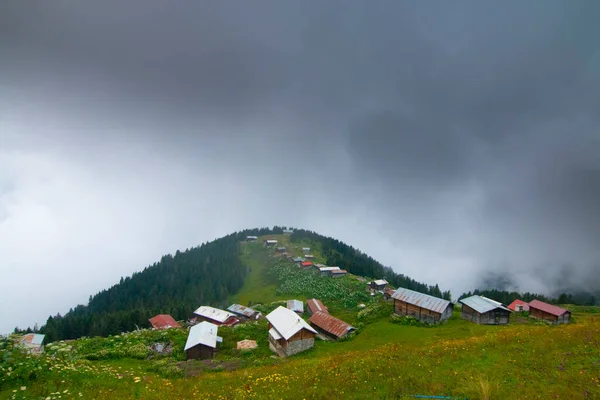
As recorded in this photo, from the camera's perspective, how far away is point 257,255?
611 feet

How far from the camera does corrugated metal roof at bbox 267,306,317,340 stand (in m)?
40.9

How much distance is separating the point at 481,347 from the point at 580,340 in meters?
5.33

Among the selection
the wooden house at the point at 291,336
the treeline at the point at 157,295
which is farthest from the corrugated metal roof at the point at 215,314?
the wooden house at the point at 291,336

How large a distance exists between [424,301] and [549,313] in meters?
26.3

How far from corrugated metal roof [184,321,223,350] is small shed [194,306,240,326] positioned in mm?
33951

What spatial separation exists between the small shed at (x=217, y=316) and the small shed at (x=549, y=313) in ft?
220

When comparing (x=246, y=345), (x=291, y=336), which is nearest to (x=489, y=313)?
(x=291, y=336)

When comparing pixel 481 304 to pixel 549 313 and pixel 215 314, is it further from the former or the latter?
pixel 215 314

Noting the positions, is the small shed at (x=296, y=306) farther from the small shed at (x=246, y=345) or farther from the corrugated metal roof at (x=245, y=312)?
the small shed at (x=246, y=345)

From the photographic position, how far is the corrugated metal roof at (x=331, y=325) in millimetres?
48059

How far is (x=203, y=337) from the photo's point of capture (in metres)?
43.1

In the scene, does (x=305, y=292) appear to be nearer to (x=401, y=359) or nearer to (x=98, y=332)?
(x=98, y=332)

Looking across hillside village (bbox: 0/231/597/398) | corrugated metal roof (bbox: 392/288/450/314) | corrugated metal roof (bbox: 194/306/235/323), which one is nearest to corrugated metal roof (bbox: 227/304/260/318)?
corrugated metal roof (bbox: 194/306/235/323)

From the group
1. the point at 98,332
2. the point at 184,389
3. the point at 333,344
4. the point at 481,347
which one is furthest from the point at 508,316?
the point at 98,332
